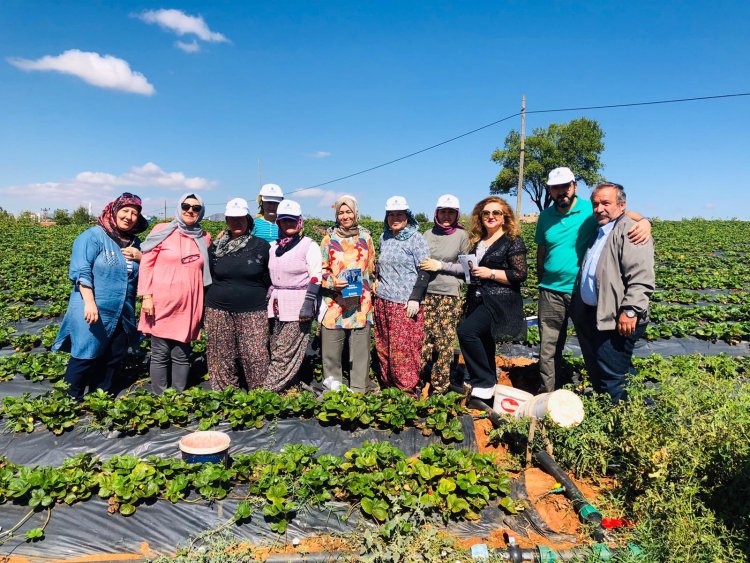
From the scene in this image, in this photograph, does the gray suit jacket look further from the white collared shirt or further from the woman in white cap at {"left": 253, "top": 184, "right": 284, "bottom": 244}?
the woman in white cap at {"left": 253, "top": 184, "right": 284, "bottom": 244}

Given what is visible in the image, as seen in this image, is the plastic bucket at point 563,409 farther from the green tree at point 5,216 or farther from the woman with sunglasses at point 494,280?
the green tree at point 5,216

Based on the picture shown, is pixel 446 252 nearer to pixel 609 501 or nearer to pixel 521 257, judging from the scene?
pixel 521 257

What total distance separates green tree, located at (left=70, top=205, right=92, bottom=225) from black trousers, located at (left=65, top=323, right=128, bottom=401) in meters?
33.7

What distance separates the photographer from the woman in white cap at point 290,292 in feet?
14.0

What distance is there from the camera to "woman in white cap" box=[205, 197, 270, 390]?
4.28 m

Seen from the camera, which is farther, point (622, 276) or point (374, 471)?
point (622, 276)

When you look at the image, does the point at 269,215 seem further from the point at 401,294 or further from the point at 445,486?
the point at 445,486

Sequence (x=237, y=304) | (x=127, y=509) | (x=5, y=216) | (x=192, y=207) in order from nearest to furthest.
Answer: (x=127, y=509) → (x=192, y=207) → (x=237, y=304) → (x=5, y=216)

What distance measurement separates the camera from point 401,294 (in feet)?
14.4

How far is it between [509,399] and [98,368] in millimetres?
4091

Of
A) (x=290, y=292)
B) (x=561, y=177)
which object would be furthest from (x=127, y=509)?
(x=561, y=177)

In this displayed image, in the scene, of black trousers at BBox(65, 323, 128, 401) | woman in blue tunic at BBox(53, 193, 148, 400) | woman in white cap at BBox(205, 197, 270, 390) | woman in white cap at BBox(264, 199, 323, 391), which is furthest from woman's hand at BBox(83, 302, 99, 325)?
woman in white cap at BBox(264, 199, 323, 391)

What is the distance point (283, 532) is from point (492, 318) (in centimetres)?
258

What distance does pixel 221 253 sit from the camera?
4.34m
